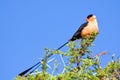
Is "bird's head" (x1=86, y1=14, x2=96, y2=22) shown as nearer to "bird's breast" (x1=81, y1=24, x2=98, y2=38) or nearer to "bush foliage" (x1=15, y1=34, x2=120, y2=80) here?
"bird's breast" (x1=81, y1=24, x2=98, y2=38)

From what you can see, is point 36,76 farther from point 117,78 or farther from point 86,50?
point 86,50

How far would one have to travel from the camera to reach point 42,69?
12.8ft

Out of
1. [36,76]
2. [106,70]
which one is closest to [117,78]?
[106,70]

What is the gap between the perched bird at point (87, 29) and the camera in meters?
6.26

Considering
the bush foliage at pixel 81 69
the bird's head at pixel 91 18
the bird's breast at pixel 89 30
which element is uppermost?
the bird's head at pixel 91 18

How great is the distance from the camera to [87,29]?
635cm

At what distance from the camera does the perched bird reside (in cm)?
626

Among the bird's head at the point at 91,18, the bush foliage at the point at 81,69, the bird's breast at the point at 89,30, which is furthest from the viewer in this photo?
the bird's head at the point at 91,18

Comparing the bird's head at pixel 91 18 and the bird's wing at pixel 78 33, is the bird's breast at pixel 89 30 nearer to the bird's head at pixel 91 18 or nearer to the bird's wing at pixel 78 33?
the bird's wing at pixel 78 33

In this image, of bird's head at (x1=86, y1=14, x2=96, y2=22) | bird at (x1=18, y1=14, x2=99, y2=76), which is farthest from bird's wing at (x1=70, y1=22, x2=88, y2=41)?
bird's head at (x1=86, y1=14, x2=96, y2=22)

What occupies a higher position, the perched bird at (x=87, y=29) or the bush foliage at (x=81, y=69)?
the perched bird at (x=87, y=29)

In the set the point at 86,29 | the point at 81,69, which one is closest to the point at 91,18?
the point at 86,29

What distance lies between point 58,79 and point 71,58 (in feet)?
2.16

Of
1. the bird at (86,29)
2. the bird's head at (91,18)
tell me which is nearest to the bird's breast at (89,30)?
the bird at (86,29)
